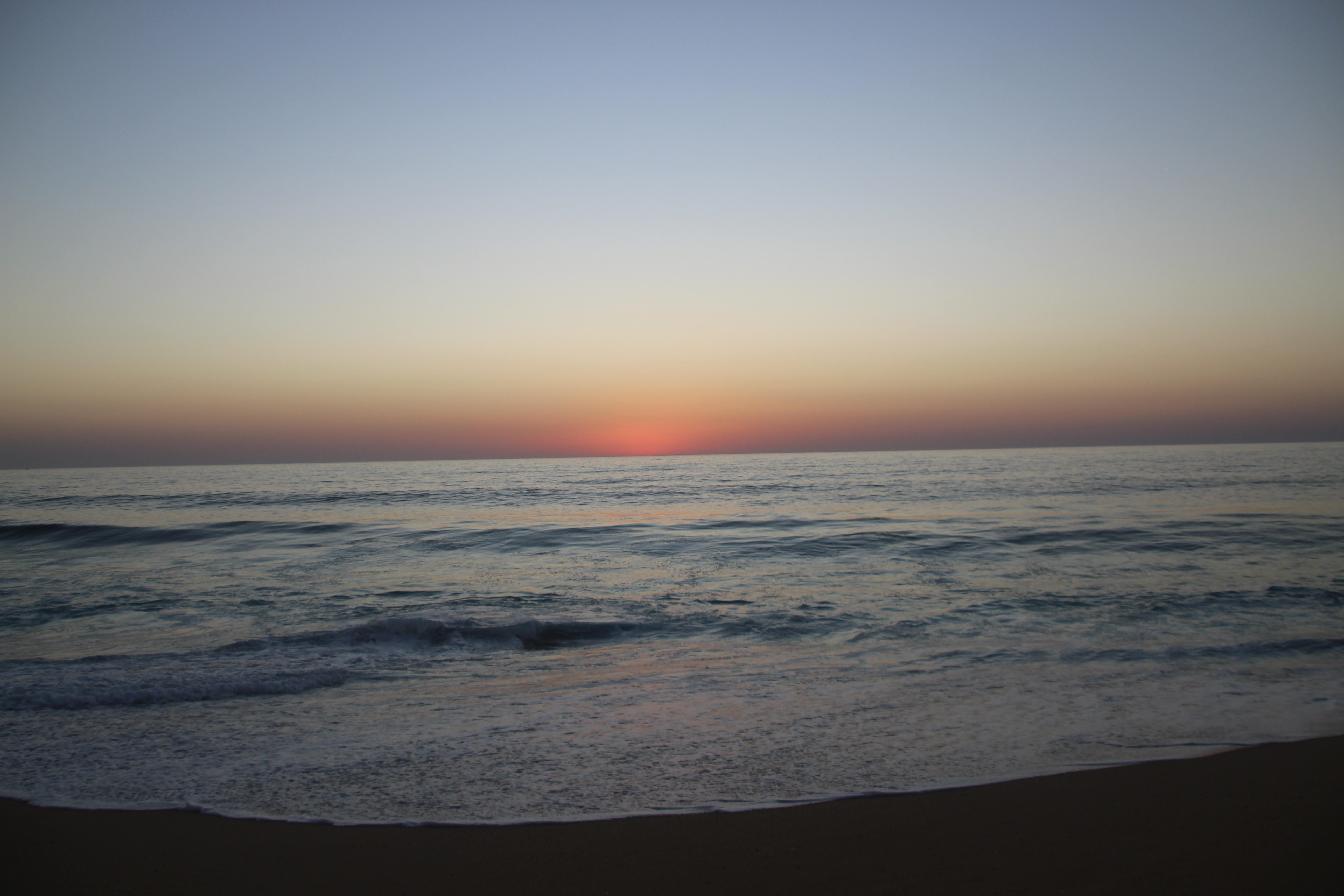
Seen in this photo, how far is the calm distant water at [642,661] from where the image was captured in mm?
4934

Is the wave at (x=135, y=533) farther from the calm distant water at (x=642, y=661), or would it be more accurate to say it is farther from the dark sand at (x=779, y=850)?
the dark sand at (x=779, y=850)

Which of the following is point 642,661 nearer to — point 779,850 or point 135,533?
point 779,850

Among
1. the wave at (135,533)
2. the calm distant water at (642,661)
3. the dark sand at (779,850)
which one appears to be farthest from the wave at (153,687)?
the wave at (135,533)

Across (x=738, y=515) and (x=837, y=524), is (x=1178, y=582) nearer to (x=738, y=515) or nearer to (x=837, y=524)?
(x=837, y=524)

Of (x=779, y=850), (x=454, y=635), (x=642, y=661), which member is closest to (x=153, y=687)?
(x=454, y=635)

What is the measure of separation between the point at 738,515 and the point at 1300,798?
81.3 ft

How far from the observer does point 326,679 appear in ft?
24.8

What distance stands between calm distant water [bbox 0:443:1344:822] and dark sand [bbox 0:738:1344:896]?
0.25 m

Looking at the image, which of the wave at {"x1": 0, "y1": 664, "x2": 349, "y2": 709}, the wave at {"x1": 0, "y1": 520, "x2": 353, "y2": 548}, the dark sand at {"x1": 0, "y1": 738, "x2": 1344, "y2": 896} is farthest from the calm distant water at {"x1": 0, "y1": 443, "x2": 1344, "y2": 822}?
the wave at {"x1": 0, "y1": 520, "x2": 353, "y2": 548}

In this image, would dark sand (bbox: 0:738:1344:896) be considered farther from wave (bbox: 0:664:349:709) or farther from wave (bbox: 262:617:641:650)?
wave (bbox: 262:617:641:650)

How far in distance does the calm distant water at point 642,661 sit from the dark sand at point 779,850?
25cm

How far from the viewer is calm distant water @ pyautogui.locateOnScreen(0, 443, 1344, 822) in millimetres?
4934

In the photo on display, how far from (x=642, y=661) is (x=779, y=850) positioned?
4.74 m

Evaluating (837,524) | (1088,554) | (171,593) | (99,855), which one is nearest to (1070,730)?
(99,855)
